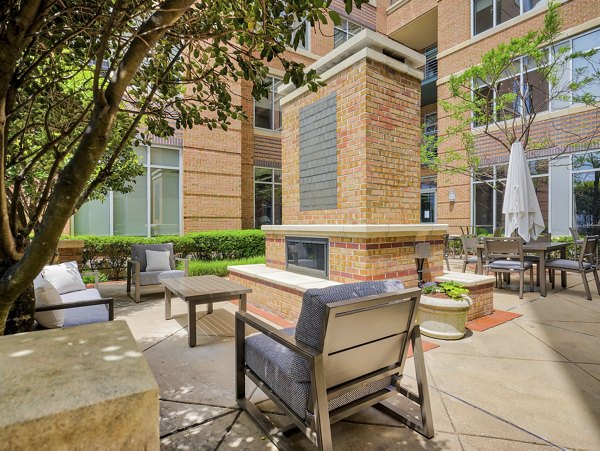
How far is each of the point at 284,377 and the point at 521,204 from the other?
5924 mm

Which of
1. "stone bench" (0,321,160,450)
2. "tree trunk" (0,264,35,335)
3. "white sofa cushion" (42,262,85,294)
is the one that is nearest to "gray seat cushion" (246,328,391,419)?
"stone bench" (0,321,160,450)

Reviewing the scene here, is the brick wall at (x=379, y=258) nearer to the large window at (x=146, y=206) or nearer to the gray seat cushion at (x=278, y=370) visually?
the gray seat cushion at (x=278, y=370)

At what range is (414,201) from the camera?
4.80 m

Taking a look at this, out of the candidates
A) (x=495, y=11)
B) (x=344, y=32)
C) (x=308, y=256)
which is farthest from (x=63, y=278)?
(x=495, y=11)

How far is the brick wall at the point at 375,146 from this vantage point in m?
4.26

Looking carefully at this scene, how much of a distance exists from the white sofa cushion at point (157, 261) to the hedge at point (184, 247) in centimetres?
174

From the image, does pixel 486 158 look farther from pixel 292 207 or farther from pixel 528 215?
pixel 292 207

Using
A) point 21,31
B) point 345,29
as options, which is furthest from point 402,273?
point 345,29

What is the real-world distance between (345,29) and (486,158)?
7549mm

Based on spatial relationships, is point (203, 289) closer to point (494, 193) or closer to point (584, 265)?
point (584, 265)

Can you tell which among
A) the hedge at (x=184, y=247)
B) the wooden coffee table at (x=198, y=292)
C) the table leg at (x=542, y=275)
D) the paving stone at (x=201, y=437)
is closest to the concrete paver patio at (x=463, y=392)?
the paving stone at (x=201, y=437)

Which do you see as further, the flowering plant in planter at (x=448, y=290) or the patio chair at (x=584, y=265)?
the patio chair at (x=584, y=265)

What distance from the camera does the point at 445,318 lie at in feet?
12.2

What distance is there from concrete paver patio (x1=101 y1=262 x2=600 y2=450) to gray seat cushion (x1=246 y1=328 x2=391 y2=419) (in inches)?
12.6
